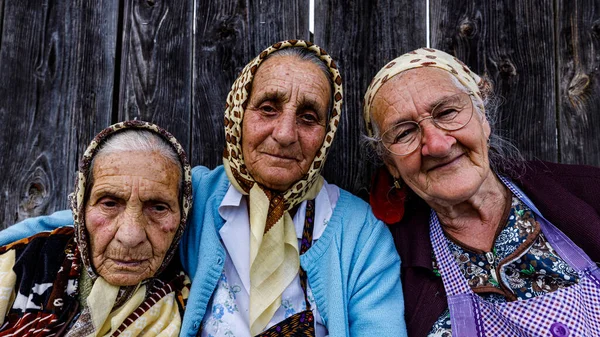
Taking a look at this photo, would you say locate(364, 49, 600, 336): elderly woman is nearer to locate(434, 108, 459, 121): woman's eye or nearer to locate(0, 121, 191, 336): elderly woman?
locate(434, 108, 459, 121): woman's eye

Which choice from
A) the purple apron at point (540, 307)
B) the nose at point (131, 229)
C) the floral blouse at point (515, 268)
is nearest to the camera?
the nose at point (131, 229)

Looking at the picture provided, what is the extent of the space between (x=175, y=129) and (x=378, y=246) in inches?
51.4

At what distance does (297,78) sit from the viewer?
1903 millimetres

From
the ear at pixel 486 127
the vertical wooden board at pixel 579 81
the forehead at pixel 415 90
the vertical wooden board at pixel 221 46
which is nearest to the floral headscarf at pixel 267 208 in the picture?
the forehead at pixel 415 90

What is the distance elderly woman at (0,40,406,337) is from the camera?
178 centimetres

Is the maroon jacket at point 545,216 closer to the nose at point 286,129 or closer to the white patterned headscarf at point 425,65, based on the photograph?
the white patterned headscarf at point 425,65

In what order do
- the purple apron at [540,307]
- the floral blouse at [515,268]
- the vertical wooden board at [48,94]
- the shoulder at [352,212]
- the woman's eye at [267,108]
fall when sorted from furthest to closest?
the vertical wooden board at [48,94] < the shoulder at [352,212] < the woman's eye at [267,108] < the floral blouse at [515,268] < the purple apron at [540,307]

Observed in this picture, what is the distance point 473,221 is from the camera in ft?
6.71

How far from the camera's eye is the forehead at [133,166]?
1.66 metres

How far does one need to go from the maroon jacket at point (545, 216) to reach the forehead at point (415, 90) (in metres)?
0.57

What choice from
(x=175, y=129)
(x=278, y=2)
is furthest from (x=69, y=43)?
(x=278, y=2)

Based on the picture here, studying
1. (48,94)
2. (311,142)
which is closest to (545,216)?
(311,142)

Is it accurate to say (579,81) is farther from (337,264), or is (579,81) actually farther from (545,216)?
(337,264)

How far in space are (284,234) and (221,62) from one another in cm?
111
